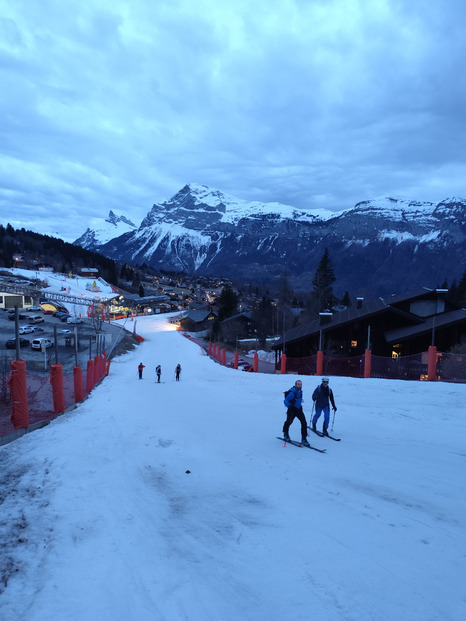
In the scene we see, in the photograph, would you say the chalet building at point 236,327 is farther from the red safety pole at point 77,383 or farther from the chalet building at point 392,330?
the red safety pole at point 77,383

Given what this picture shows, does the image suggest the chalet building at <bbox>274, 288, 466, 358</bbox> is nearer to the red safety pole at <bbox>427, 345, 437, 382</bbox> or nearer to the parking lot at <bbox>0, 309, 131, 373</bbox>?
the red safety pole at <bbox>427, 345, 437, 382</bbox>

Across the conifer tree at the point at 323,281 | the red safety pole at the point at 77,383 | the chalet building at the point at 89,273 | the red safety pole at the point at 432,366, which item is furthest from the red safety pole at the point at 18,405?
the chalet building at the point at 89,273

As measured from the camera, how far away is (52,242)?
618ft

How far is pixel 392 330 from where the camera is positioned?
1178 inches

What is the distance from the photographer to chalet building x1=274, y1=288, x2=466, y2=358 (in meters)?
27.1

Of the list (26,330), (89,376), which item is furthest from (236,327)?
(89,376)

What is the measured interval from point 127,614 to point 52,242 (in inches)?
8413

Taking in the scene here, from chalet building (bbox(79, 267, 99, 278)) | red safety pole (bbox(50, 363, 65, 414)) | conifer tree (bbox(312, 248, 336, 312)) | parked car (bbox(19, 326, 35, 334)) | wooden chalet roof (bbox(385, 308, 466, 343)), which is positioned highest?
chalet building (bbox(79, 267, 99, 278))

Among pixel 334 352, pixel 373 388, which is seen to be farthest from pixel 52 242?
pixel 373 388

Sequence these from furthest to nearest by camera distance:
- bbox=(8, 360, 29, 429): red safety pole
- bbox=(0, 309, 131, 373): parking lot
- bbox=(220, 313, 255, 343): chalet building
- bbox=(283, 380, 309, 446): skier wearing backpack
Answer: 1. bbox=(220, 313, 255, 343): chalet building
2. bbox=(0, 309, 131, 373): parking lot
3. bbox=(8, 360, 29, 429): red safety pole
4. bbox=(283, 380, 309, 446): skier wearing backpack

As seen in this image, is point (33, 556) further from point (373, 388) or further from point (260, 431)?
point (373, 388)

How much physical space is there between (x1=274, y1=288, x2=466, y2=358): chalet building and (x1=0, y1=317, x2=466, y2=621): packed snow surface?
64.2 ft

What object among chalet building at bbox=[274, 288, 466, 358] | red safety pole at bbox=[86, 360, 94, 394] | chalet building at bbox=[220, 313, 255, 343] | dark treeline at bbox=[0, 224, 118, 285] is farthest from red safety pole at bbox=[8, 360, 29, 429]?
dark treeline at bbox=[0, 224, 118, 285]

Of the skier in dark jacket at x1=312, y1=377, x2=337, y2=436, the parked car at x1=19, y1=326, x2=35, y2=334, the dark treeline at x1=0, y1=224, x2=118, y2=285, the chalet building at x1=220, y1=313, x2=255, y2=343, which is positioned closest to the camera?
the skier in dark jacket at x1=312, y1=377, x2=337, y2=436
